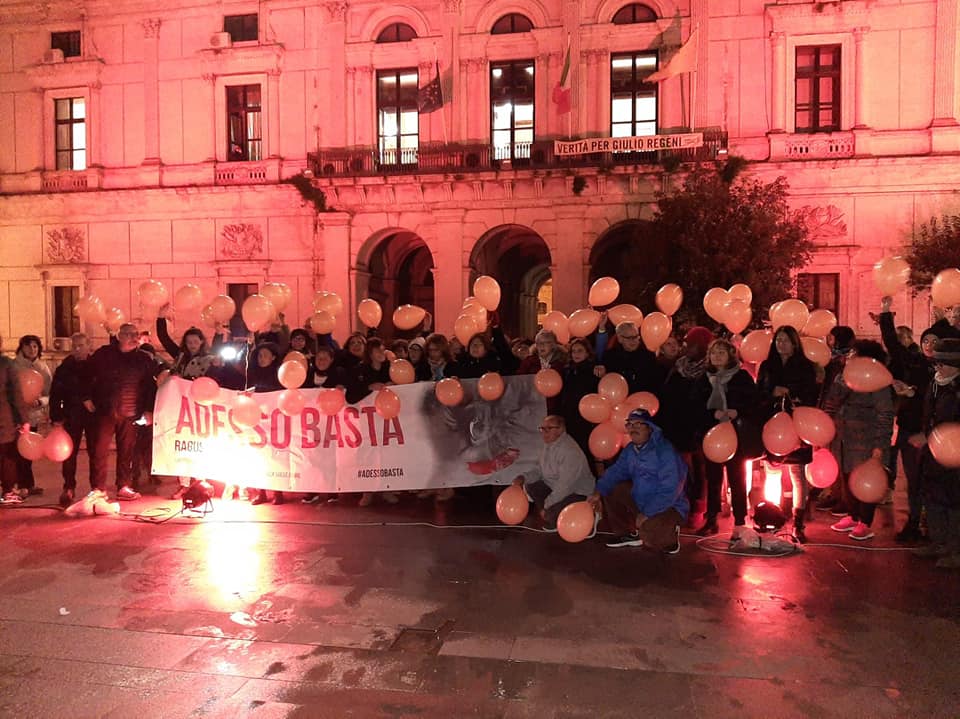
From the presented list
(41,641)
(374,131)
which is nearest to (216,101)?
(374,131)

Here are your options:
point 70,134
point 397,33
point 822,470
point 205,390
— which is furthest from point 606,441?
point 70,134

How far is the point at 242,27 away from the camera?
2155 cm

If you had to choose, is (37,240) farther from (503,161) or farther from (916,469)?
(916,469)

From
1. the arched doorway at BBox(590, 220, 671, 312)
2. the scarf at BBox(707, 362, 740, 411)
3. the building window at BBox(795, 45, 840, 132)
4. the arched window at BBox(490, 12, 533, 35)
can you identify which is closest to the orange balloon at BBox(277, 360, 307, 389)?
the scarf at BBox(707, 362, 740, 411)

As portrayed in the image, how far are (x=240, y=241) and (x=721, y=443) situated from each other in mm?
18240

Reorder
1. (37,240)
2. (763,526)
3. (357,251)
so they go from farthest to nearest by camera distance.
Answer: (37,240) < (357,251) < (763,526)

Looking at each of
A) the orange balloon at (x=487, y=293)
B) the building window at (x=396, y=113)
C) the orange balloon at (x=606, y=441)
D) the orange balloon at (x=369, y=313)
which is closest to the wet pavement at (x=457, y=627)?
the orange balloon at (x=606, y=441)

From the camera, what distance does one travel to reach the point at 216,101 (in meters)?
21.5

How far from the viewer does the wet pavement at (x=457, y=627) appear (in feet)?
12.5

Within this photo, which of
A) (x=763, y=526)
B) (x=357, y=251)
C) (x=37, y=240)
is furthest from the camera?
(x=37, y=240)

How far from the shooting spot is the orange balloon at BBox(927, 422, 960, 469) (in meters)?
5.47

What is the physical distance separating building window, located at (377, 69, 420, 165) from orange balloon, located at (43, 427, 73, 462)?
47.0ft

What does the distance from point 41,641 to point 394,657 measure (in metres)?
2.33

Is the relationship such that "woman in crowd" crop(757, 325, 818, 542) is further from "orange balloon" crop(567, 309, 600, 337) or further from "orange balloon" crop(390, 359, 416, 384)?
"orange balloon" crop(390, 359, 416, 384)
